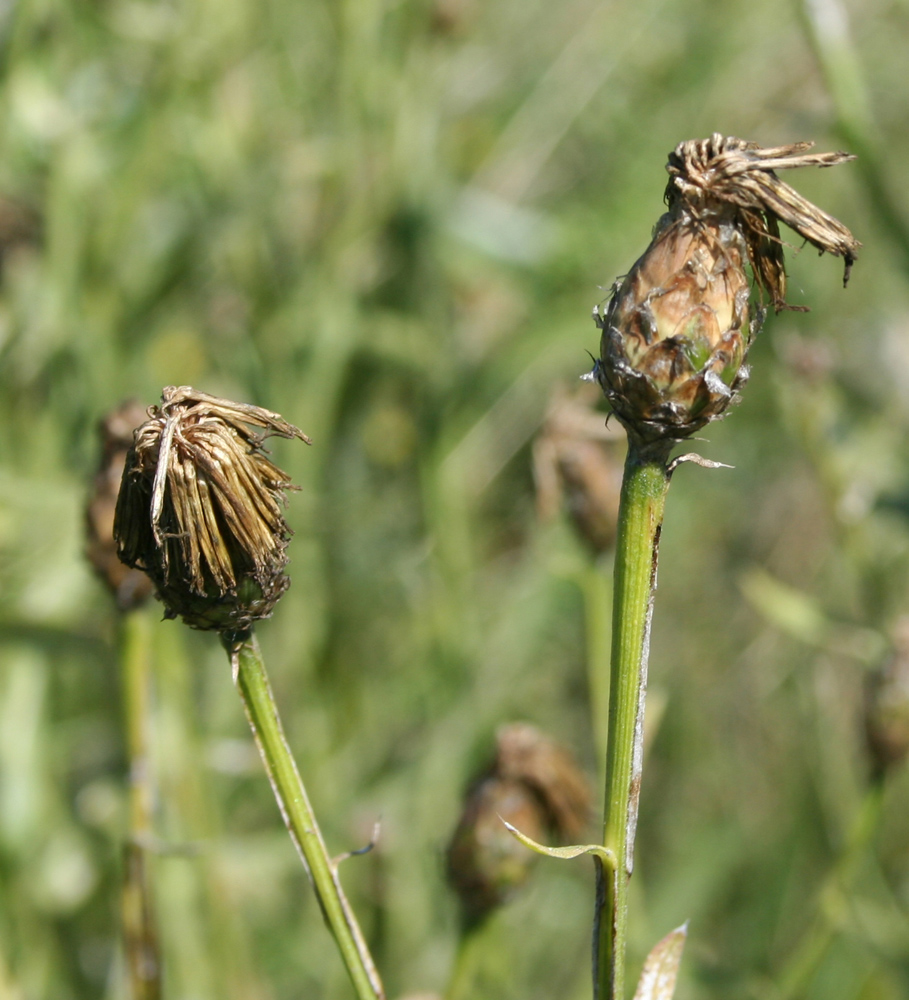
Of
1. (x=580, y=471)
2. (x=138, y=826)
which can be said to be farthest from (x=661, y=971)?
(x=580, y=471)

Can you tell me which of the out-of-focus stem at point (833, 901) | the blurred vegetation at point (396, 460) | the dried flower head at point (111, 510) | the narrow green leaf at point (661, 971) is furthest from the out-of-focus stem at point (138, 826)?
the out-of-focus stem at point (833, 901)

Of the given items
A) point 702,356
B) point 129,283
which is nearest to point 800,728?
point 129,283

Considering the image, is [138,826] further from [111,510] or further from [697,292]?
[697,292]

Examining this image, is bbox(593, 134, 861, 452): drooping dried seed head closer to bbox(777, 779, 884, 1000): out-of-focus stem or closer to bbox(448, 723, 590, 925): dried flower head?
bbox(448, 723, 590, 925): dried flower head

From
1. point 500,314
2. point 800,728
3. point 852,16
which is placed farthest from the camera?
point 852,16

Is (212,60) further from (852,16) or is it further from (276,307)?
(852,16)

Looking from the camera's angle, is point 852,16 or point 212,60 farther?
point 852,16

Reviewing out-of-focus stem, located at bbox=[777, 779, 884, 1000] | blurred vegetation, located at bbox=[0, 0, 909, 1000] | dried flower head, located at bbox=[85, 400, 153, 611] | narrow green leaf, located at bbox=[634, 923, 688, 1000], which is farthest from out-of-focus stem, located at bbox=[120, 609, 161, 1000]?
out-of-focus stem, located at bbox=[777, 779, 884, 1000]
